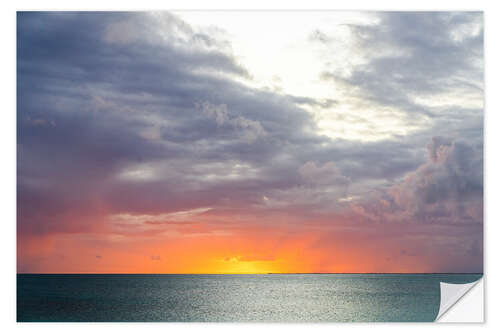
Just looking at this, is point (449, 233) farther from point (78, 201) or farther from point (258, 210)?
point (78, 201)

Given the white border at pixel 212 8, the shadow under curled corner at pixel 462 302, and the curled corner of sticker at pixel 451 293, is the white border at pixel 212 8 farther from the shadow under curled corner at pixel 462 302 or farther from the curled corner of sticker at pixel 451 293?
the curled corner of sticker at pixel 451 293

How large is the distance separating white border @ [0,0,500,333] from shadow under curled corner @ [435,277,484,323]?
12 cm

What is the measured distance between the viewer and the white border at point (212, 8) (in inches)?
378

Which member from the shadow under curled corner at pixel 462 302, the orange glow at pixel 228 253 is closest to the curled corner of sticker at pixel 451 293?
the shadow under curled corner at pixel 462 302

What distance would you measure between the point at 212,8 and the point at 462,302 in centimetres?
686

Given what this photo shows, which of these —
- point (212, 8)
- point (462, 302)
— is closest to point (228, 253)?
point (462, 302)

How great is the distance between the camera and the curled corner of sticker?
9914mm

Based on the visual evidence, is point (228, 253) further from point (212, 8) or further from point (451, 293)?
point (212, 8)

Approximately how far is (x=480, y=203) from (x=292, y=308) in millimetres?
8006

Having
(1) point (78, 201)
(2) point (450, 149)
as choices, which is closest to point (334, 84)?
(2) point (450, 149)

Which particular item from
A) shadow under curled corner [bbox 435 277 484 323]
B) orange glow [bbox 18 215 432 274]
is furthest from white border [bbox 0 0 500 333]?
orange glow [bbox 18 215 432 274]

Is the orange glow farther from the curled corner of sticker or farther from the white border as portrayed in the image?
the white border

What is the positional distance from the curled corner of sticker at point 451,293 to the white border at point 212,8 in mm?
397

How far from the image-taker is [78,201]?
37.1 ft
